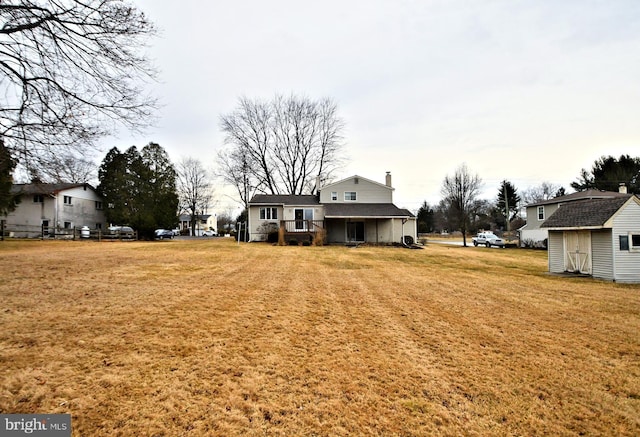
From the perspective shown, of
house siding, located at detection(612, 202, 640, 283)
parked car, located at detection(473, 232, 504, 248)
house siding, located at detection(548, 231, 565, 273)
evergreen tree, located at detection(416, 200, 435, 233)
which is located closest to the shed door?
house siding, located at detection(548, 231, 565, 273)

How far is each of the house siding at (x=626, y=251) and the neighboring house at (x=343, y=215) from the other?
15212mm

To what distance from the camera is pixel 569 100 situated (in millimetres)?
16672

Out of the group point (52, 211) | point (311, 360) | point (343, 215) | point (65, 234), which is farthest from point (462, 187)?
point (52, 211)

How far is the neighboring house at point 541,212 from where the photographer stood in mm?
27609

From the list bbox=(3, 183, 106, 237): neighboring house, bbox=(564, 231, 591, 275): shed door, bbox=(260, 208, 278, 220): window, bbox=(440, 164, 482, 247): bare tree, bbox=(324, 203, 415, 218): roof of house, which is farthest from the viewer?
bbox=(440, 164, 482, 247): bare tree

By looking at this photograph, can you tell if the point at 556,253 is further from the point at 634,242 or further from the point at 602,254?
the point at 634,242

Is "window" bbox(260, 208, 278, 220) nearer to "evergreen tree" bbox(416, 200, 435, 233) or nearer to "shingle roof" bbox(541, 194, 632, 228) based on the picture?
"shingle roof" bbox(541, 194, 632, 228)

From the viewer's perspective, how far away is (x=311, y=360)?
4391 mm

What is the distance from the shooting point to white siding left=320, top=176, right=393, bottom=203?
29531 millimetres

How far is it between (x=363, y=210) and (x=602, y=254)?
1714 cm

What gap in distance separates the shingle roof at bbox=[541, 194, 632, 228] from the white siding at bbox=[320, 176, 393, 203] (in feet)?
51.8

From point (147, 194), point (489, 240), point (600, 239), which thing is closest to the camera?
point (600, 239)

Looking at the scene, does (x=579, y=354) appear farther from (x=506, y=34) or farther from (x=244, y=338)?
(x=506, y=34)

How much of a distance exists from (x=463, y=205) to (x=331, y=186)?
17.5m
